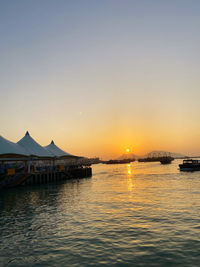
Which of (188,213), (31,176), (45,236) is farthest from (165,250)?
(31,176)

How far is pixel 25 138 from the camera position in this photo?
76125 millimetres

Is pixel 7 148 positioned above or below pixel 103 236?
above

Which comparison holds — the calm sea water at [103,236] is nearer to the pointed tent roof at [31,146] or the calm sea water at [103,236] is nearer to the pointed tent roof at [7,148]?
the pointed tent roof at [7,148]

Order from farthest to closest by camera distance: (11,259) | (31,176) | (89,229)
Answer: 1. (31,176)
2. (89,229)
3. (11,259)

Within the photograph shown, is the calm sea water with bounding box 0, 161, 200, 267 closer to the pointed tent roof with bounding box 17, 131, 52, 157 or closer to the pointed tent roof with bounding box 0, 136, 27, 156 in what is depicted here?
the pointed tent roof with bounding box 0, 136, 27, 156

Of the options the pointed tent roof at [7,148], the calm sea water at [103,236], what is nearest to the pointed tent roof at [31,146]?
the pointed tent roof at [7,148]

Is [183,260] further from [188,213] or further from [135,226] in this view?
[188,213]

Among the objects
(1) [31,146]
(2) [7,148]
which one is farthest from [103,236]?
(1) [31,146]

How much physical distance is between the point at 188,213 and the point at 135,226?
19.2 feet

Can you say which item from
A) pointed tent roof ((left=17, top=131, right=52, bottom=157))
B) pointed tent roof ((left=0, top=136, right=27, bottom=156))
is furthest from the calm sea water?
pointed tent roof ((left=17, top=131, right=52, bottom=157))

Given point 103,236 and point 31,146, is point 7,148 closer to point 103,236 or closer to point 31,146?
point 31,146

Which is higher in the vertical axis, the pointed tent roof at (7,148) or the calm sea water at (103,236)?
the pointed tent roof at (7,148)

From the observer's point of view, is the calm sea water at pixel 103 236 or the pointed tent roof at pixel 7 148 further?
the pointed tent roof at pixel 7 148

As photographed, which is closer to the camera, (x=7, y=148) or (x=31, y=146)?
(x=7, y=148)
